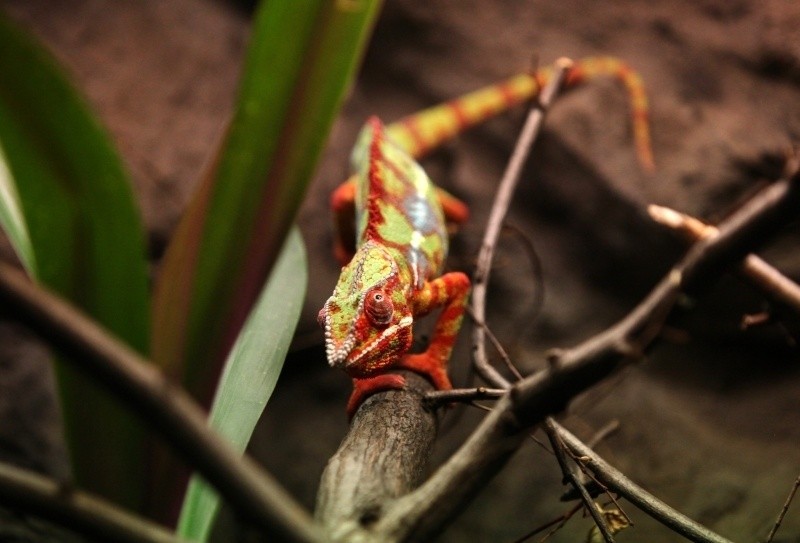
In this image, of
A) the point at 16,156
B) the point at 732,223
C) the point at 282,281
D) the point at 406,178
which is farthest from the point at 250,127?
the point at 406,178

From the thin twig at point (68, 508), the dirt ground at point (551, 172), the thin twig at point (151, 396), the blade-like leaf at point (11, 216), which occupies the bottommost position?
the dirt ground at point (551, 172)

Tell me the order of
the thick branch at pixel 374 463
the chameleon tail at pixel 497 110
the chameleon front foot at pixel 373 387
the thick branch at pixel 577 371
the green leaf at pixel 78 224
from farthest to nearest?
the chameleon tail at pixel 497 110, the chameleon front foot at pixel 373 387, the thick branch at pixel 374 463, the green leaf at pixel 78 224, the thick branch at pixel 577 371

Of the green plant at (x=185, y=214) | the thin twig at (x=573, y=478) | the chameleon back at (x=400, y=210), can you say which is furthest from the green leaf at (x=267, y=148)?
the chameleon back at (x=400, y=210)

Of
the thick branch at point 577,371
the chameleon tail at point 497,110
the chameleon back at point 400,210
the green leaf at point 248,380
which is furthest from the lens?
the chameleon tail at point 497,110

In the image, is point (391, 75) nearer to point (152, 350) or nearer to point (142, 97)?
point (142, 97)

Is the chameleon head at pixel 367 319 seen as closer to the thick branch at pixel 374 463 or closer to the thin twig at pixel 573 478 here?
the thick branch at pixel 374 463

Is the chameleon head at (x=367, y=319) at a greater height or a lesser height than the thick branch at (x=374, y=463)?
lesser
